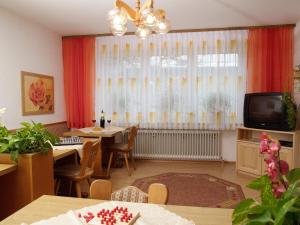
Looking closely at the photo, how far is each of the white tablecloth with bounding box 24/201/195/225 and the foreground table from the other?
0.20 ft

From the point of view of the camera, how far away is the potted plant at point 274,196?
0.67 meters

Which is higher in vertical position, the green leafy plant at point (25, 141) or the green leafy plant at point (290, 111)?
the green leafy plant at point (290, 111)

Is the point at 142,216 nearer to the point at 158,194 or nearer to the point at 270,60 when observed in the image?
the point at 158,194

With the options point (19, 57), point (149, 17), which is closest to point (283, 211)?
point (149, 17)

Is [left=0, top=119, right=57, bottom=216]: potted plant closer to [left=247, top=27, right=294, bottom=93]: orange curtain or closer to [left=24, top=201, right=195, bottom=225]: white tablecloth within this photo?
[left=24, top=201, right=195, bottom=225]: white tablecloth

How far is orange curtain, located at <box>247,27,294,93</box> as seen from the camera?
448 cm

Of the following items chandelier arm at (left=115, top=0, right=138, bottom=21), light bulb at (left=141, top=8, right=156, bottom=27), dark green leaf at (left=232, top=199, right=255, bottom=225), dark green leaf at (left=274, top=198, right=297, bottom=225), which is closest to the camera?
dark green leaf at (left=274, top=198, right=297, bottom=225)

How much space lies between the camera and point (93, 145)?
3.06m

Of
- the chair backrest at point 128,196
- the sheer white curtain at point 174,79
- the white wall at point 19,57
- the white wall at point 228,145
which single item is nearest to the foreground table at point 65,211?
the chair backrest at point 128,196

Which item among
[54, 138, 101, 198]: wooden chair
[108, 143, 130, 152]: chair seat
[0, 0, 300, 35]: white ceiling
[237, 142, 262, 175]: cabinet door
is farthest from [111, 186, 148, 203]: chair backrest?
[237, 142, 262, 175]: cabinet door

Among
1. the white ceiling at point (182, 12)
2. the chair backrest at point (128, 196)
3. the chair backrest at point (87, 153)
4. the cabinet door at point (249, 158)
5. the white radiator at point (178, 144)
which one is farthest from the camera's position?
the white radiator at point (178, 144)

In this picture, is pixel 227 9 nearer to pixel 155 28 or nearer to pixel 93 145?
pixel 155 28

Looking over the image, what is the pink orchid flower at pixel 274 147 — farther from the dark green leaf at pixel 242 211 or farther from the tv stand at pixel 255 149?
the tv stand at pixel 255 149

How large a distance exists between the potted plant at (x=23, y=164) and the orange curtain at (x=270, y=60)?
12.1 ft
